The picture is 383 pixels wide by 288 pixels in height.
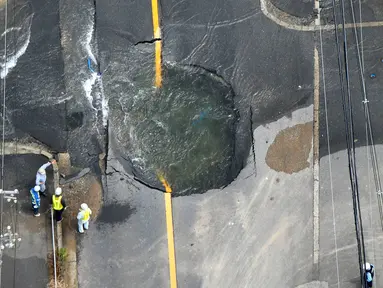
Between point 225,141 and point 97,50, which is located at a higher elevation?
point 97,50

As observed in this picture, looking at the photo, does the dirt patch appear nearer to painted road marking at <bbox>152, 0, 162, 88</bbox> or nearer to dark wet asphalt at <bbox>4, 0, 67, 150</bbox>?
painted road marking at <bbox>152, 0, 162, 88</bbox>

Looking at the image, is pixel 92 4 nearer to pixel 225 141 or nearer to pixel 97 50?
pixel 97 50

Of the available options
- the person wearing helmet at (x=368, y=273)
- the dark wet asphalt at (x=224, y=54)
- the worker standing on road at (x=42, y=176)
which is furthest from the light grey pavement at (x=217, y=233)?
the worker standing on road at (x=42, y=176)

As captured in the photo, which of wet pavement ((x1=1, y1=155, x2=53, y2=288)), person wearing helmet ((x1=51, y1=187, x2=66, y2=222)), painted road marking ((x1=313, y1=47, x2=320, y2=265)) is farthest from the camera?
painted road marking ((x1=313, y1=47, x2=320, y2=265))

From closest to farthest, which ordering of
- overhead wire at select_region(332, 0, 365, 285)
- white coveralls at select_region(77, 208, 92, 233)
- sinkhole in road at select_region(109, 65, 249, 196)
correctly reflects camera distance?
white coveralls at select_region(77, 208, 92, 233) < overhead wire at select_region(332, 0, 365, 285) < sinkhole in road at select_region(109, 65, 249, 196)

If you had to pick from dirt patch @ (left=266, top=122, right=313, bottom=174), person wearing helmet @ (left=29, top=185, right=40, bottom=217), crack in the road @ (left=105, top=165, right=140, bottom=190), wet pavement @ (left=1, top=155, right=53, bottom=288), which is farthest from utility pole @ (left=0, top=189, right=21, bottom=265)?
dirt patch @ (left=266, top=122, right=313, bottom=174)

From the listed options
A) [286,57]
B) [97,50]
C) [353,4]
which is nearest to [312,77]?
[286,57]

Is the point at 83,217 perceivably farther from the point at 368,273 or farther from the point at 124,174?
the point at 368,273

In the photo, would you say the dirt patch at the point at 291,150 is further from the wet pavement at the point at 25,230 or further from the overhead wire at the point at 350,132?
the wet pavement at the point at 25,230
